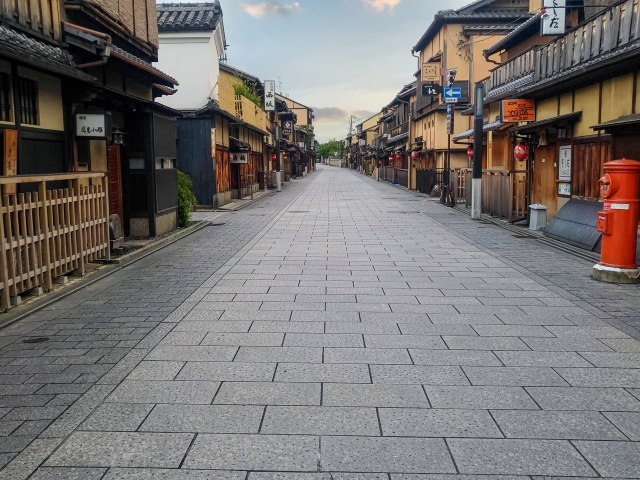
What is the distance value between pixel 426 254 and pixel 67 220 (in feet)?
24.3

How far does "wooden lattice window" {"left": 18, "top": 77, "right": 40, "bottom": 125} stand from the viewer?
922 centimetres

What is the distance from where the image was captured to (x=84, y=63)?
37.3 feet

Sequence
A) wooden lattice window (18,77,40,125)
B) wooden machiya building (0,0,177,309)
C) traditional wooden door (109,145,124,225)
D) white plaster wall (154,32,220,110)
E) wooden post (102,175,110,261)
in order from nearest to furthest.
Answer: wooden machiya building (0,0,177,309) → wooden lattice window (18,77,40,125) → wooden post (102,175,110,261) → traditional wooden door (109,145,124,225) → white plaster wall (154,32,220,110)

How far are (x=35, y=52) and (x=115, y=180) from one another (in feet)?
21.6

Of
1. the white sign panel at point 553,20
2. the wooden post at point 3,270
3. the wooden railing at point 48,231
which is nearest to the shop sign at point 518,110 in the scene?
the white sign panel at point 553,20

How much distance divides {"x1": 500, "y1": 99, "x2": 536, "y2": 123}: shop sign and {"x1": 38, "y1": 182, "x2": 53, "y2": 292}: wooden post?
13.9m

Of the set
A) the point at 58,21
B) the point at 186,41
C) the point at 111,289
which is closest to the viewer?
the point at 111,289

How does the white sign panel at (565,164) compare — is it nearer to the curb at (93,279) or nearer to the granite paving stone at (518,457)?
the curb at (93,279)

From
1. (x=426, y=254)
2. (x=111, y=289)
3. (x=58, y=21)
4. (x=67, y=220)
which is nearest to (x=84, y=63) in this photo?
(x=58, y=21)

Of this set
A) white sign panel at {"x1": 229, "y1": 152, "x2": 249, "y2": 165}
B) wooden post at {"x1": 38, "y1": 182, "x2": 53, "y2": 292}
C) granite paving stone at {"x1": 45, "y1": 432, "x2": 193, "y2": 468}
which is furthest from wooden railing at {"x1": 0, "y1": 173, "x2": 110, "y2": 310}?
white sign panel at {"x1": 229, "y1": 152, "x2": 249, "y2": 165}

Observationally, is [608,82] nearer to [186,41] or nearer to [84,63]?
[84,63]

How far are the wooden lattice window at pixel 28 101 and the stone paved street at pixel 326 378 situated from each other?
9.90ft

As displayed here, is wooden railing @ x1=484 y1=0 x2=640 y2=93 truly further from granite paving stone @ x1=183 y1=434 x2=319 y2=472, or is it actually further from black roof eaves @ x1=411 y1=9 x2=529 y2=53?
black roof eaves @ x1=411 y1=9 x2=529 y2=53

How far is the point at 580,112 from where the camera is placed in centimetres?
1464
